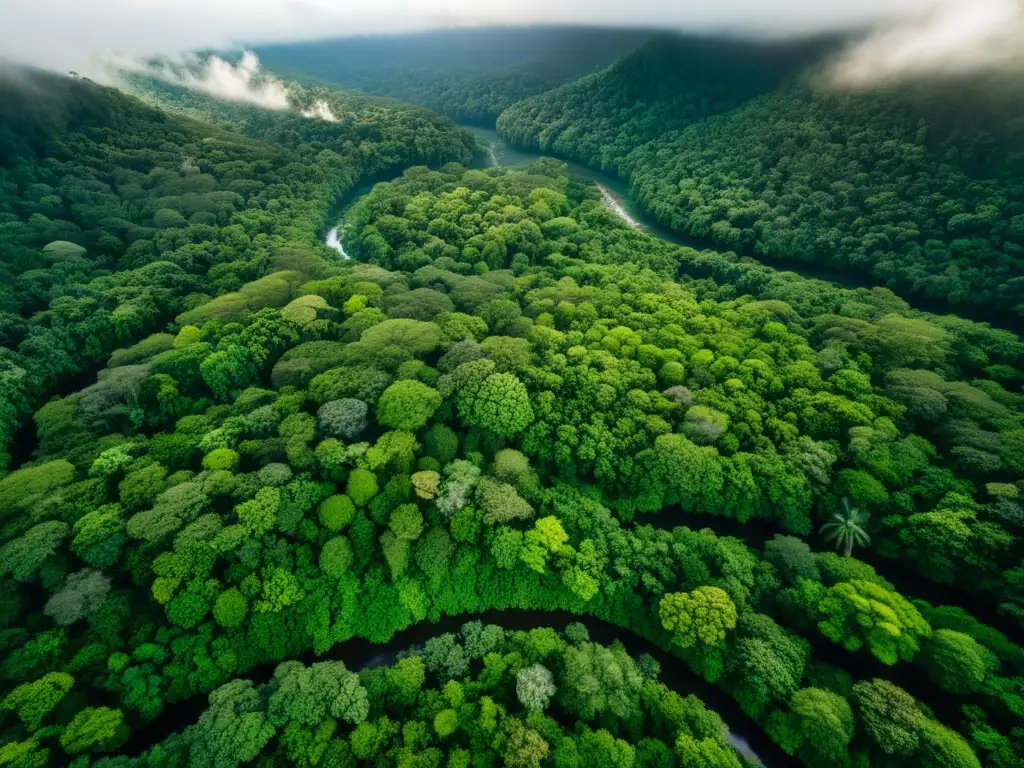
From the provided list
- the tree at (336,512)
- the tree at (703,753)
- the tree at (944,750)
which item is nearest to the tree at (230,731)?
the tree at (336,512)

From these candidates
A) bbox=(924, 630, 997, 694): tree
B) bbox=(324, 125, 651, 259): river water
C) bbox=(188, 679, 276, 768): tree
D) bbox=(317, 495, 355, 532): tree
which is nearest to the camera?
bbox=(188, 679, 276, 768): tree

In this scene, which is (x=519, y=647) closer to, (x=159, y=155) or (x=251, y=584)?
(x=251, y=584)

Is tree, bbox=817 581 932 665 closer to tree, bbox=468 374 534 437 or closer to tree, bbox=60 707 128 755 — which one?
tree, bbox=468 374 534 437

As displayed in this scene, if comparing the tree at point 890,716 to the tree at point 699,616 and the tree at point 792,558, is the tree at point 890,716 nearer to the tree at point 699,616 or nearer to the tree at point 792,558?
the tree at point 792,558

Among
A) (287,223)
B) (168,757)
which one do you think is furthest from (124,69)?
(168,757)

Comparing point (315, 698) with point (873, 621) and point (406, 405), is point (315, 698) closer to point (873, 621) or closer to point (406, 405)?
point (406, 405)

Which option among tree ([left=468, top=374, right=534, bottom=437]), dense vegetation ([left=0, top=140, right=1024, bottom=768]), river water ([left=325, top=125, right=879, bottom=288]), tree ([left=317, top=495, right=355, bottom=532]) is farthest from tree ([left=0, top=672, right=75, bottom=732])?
river water ([left=325, top=125, right=879, bottom=288])
